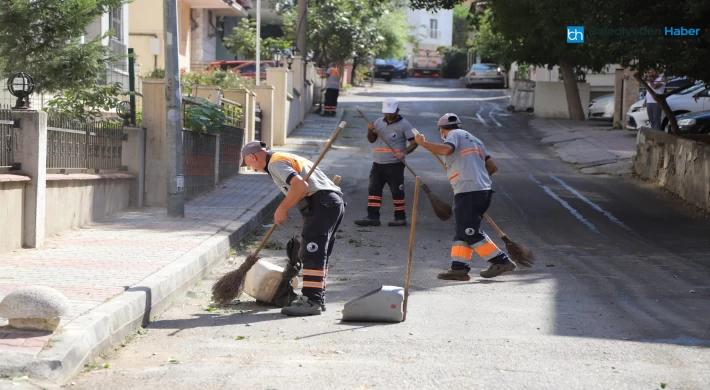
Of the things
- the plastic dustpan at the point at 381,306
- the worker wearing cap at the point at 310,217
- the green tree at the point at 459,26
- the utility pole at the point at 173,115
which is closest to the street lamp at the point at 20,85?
the utility pole at the point at 173,115

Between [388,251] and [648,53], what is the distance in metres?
5.44

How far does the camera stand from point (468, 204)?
984cm

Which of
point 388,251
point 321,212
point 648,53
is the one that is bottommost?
point 388,251

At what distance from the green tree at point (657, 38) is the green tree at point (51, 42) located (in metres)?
7.22

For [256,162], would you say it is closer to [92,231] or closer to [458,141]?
[458,141]

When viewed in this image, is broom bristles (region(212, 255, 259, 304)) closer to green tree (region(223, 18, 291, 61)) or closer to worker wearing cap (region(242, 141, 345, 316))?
worker wearing cap (region(242, 141, 345, 316))

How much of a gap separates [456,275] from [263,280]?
7.54 ft

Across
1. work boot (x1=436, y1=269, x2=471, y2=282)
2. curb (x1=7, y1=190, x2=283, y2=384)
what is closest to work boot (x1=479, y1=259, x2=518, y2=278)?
work boot (x1=436, y1=269, x2=471, y2=282)

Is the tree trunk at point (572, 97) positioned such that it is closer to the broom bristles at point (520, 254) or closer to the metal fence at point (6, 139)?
the broom bristles at point (520, 254)

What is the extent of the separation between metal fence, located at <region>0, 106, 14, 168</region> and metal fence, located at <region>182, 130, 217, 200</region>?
4.74 meters

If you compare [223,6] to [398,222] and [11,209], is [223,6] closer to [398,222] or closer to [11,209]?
[398,222]

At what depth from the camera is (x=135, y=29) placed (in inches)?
1246

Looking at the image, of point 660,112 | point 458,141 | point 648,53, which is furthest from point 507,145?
point 458,141

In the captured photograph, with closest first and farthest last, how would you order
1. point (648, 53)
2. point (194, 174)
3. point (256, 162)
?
point (256, 162) < point (648, 53) < point (194, 174)
